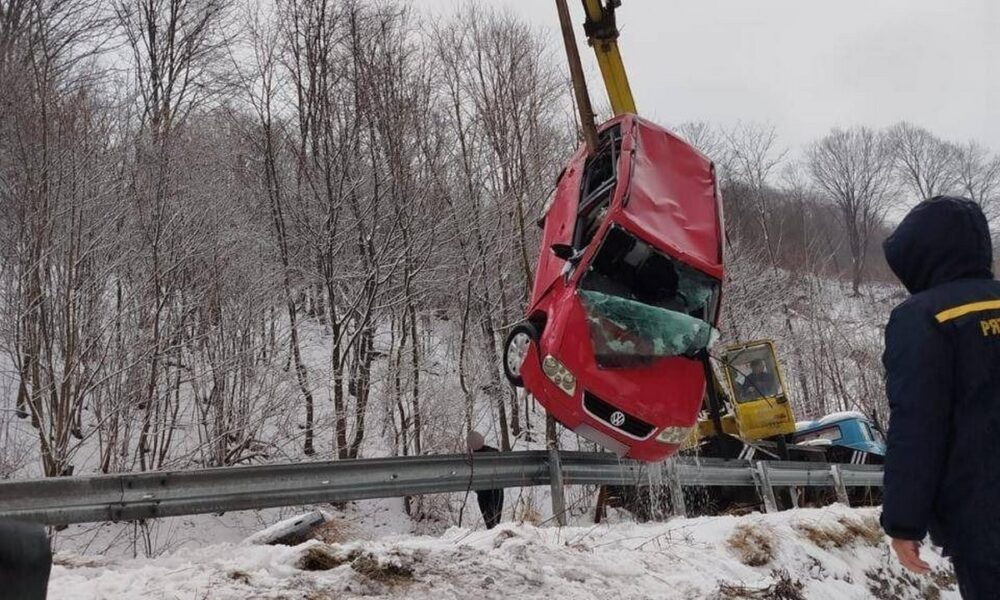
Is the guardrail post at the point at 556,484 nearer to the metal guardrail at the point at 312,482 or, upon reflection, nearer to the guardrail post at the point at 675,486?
the metal guardrail at the point at 312,482

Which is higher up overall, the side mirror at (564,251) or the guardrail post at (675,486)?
the side mirror at (564,251)

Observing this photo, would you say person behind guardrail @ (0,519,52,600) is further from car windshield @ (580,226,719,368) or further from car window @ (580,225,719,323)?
car window @ (580,225,719,323)

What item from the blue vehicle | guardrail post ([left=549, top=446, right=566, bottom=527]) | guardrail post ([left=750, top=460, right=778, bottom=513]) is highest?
guardrail post ([left=549, top=446, right=566, bottom=527])

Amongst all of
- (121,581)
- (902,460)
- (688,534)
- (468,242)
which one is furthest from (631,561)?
(468,242)

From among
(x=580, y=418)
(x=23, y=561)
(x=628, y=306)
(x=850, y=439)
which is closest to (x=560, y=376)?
(x=580, y=418)

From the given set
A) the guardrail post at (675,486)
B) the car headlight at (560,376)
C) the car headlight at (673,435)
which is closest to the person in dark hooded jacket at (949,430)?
the car headlight at (560,376)

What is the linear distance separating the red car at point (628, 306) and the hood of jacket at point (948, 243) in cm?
357

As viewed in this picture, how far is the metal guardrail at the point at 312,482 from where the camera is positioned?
3.68 m

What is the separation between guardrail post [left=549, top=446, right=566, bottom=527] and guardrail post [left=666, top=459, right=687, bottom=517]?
1.68 meters

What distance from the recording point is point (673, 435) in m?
6.27

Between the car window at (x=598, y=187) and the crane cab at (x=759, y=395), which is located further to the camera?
the crane cab at (x=759, y=395)

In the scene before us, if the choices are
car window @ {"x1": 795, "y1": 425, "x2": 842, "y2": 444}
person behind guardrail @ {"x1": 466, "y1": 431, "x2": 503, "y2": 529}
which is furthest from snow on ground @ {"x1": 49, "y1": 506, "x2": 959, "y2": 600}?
car window @ {"x1": 795, "y1": 425, "x2": 842, "y2": 444}

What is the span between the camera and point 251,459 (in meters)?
11.6

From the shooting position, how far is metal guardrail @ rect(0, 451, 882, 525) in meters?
3.68
